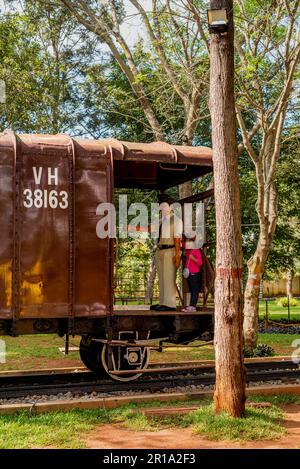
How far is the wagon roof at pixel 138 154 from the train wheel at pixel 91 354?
3.22 metres

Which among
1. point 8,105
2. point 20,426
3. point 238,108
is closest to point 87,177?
point 20,426

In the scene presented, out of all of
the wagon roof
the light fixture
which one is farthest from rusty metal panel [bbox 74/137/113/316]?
the light fixture

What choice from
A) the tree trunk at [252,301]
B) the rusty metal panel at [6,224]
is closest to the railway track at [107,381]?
the rusty metal panel at [6,224]

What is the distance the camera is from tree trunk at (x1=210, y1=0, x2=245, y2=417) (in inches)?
289

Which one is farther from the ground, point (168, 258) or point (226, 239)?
point (226, 239)

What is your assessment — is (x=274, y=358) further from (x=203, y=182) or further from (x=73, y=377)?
(x=203, y=182)

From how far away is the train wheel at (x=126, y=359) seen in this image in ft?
31.6

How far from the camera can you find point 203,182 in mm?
21641

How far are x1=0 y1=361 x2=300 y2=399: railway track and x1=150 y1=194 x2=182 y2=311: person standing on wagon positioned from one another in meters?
1.24

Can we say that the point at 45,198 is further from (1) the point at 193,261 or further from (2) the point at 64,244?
(1) the point at 193,261

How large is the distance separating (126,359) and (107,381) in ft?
1.58

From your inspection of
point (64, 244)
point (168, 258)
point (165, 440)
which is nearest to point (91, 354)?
point (168, 258)

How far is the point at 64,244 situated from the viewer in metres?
8.78

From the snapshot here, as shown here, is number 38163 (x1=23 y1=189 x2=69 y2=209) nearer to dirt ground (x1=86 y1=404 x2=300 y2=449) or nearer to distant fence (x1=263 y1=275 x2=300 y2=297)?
dirt ground (x1=86 y1=404 x2=300 y2=449)
